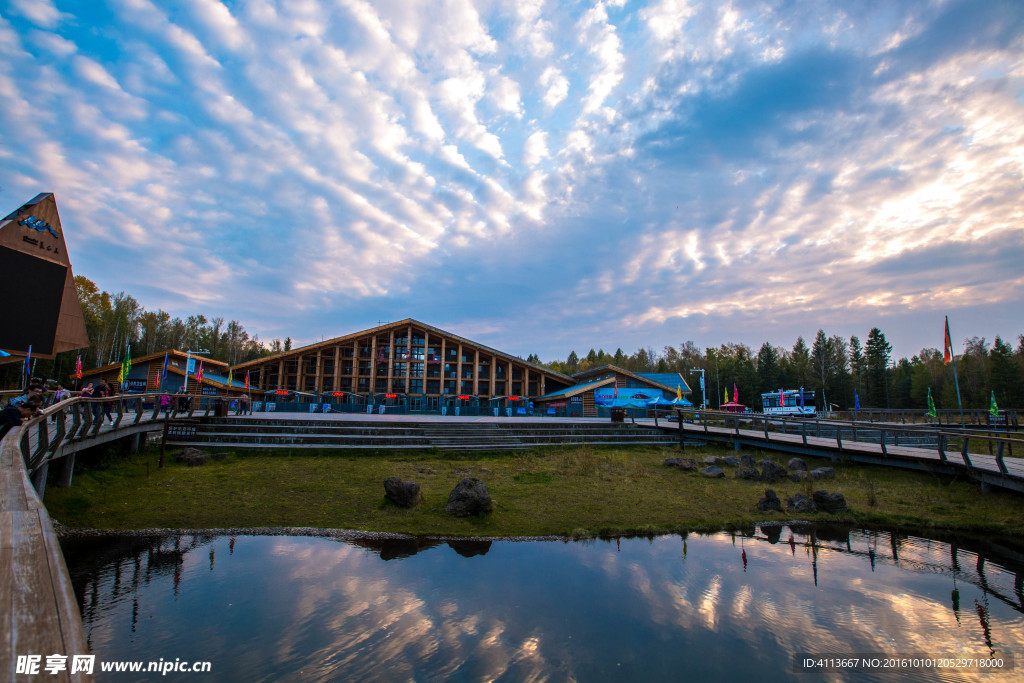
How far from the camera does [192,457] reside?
13375 mm

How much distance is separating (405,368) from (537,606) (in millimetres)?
41587

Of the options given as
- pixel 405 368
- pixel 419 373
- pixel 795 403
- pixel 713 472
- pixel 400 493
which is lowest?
pixel 713 472

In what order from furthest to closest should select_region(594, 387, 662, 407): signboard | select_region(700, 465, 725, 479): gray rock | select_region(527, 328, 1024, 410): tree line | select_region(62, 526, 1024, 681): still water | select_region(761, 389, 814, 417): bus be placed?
select_region(527, 328, 1024, 410): tree line
select_region(761, 389, 814, 417): bus
select_region(594, 387, 662, 407): signboard
select_region(700, 465, 725, 479): gray rock
select_region(62, 526, 1024, 681): still water

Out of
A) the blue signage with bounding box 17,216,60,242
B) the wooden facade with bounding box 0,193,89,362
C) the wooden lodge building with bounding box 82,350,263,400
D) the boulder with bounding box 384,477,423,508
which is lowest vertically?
the boulder with bounding box 384,477,423,508

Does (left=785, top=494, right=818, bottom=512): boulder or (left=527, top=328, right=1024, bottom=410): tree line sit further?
(left=527, top=328, right=1024, bottom=410): tree line

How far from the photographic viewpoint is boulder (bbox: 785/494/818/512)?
420 inches

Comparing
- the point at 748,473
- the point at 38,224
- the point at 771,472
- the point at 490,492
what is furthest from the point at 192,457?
the point at 38,224

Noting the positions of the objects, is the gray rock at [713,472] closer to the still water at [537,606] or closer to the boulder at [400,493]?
the still water at [537,606]

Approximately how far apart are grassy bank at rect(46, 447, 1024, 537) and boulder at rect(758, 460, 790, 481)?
45cm

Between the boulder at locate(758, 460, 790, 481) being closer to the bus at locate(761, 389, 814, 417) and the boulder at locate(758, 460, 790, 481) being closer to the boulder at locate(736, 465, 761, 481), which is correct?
the boulder at locate(736, 465, 761, 481)

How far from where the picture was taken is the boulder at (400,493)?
1017 centimetres

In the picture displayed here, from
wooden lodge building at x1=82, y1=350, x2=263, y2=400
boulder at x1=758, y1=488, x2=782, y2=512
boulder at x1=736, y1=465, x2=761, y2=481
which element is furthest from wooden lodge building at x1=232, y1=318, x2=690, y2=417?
boulder at x1=758, y1=488, x2=782, y2=512


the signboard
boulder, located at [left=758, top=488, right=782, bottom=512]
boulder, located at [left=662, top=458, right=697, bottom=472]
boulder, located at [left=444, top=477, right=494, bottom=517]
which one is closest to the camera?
boulder, located at [left=444, top=477, right=494, bottom=517]

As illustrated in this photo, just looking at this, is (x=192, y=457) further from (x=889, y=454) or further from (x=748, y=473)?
(x=889, y=454)
